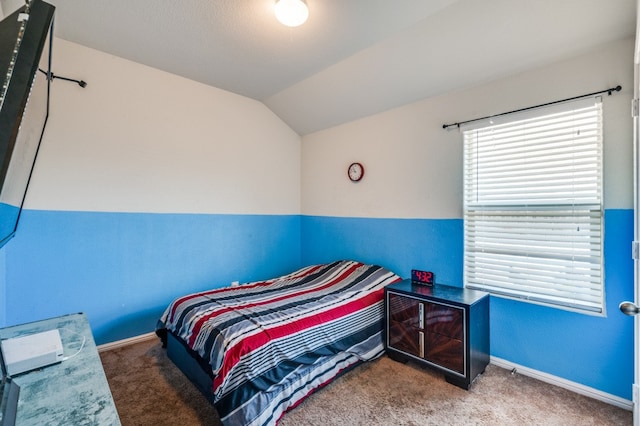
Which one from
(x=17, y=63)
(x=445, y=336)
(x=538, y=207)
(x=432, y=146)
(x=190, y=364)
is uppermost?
(x=432, y=146)

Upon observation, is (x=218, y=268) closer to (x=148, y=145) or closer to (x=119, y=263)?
(x=119, y=263)

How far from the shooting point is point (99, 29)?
7.55 feet

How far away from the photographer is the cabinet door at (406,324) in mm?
2336

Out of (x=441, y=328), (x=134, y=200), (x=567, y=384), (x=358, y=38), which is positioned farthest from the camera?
(x=134, y=200)

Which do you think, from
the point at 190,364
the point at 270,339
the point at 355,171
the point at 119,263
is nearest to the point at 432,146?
the point at 355,171

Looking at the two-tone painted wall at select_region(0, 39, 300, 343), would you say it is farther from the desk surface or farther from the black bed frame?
the desk surface

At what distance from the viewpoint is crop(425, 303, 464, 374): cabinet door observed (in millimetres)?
2121

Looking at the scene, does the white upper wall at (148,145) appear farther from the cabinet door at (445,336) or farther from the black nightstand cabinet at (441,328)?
the cabinet door at (445,336)

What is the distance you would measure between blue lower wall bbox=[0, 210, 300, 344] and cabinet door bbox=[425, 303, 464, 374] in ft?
7.01

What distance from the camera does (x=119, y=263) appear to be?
271cm

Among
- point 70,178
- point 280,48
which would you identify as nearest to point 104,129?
point 70,178

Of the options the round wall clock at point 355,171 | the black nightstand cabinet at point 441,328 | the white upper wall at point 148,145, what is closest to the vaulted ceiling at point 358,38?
the white upper wall at point 148,145

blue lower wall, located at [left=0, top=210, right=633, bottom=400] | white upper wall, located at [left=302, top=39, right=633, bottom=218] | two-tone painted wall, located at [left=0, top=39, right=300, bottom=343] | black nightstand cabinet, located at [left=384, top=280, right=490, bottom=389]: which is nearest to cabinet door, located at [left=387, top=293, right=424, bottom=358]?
black nightstand cabinet, located at [left=384, top=280, right=490, bottom=389]

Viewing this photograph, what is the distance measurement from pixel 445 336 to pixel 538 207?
3.86 feet
